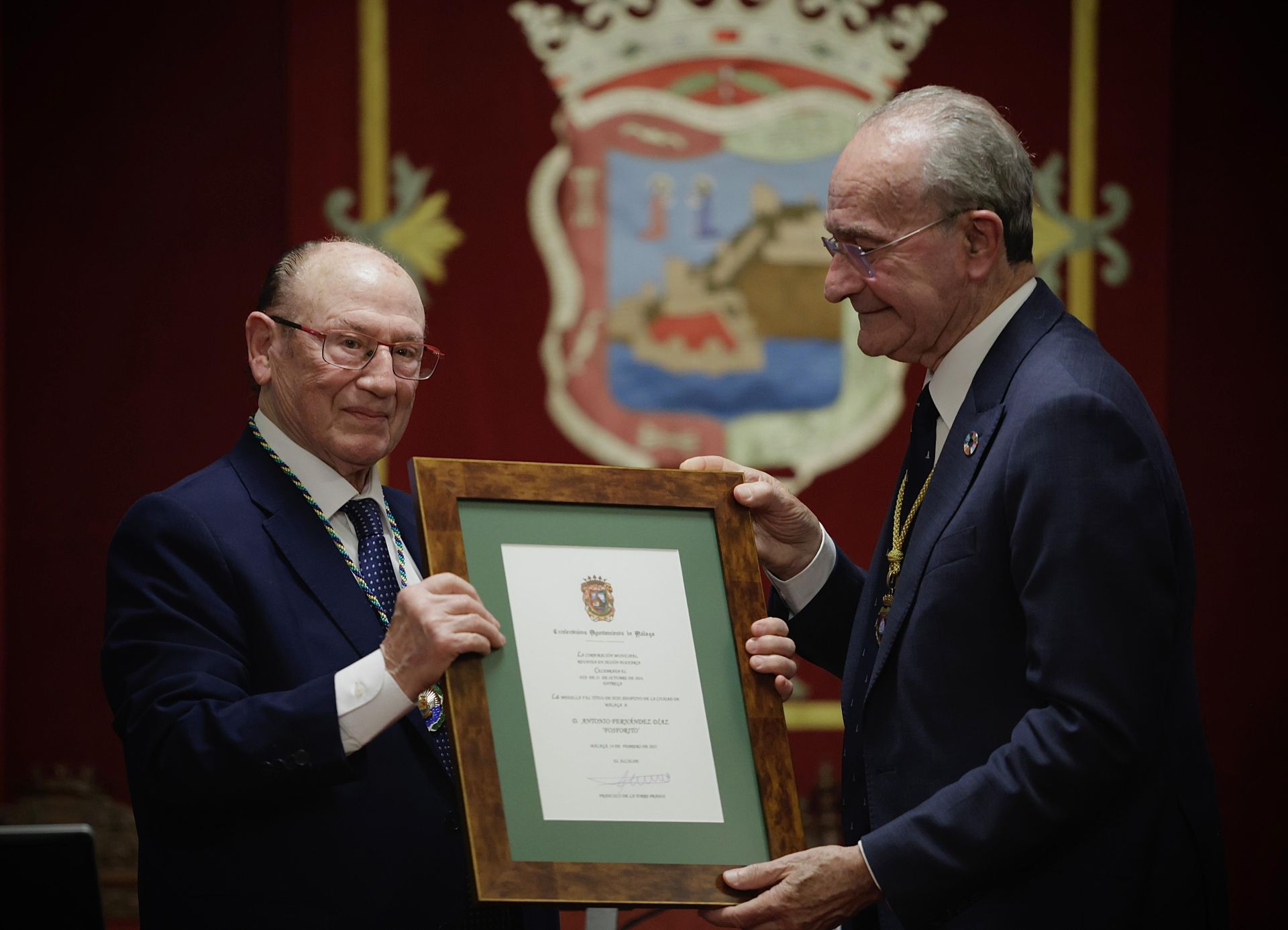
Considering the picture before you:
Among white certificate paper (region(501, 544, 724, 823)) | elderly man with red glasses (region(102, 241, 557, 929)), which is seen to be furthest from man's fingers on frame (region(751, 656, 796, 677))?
elderly man with red glasses (region(102, 241, 557, 929))

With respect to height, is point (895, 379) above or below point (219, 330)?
below

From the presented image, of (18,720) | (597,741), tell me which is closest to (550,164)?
(18,720)

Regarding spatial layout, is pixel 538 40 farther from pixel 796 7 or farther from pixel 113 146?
pixel 113 146

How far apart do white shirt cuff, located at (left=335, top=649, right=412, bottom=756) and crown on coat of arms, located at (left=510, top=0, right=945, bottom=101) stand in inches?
117

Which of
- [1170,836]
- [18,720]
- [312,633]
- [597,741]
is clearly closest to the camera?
[1170,836]

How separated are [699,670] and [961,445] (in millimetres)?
561

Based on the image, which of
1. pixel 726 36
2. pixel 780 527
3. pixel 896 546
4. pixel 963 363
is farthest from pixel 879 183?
pixel 726 36

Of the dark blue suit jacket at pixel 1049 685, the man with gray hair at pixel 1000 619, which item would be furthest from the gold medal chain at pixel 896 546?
the dark blue suit jacket at pixel 1049 685

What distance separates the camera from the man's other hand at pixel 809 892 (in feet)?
7.16

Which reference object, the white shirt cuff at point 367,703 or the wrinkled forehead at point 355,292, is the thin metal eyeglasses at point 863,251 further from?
the white shirt cuff at point 367,703

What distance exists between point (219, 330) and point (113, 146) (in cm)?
70

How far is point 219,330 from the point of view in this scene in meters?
4.82

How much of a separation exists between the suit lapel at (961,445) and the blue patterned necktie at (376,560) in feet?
2.40

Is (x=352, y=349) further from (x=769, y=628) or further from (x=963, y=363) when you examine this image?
(x=963, y=363)
